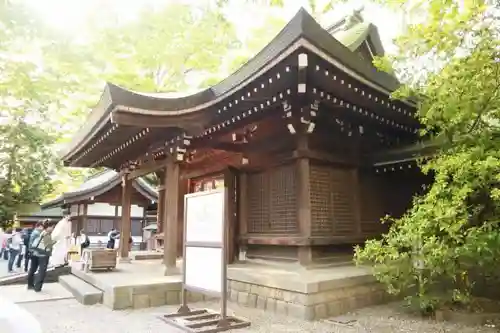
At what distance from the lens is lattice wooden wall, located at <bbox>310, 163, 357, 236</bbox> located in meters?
7.04

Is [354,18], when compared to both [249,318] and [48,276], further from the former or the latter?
[48,276]

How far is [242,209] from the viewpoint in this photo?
323 inches

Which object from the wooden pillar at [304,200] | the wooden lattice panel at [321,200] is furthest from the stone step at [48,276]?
the wooden lattice panel at [321,200]

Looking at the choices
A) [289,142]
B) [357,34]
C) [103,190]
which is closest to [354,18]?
[357,34]

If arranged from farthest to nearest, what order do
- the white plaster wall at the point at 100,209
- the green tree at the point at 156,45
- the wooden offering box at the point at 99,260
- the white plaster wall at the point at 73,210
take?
the white plaster wall at the point at 73,210, the white plaster wall at the point at 100,209, the green tree at the point at 156,45, the wooden offering box at the point at 99,260

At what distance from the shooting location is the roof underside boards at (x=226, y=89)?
16.3 feet

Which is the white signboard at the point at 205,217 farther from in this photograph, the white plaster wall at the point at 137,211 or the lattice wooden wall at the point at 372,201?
the white plaster wall at the point at 137,211

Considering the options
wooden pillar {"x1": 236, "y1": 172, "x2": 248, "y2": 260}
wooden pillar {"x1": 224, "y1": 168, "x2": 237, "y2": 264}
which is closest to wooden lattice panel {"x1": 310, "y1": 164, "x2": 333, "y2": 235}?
wooden pillar {"x1": 236, "y1": 172, "x2": 248, "y2": 260}

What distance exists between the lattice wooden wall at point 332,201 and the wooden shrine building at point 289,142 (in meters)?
0.02

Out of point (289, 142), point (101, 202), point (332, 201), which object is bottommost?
point (332, 201)

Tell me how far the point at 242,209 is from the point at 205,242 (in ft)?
10.1

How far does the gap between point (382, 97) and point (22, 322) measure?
614 centimetres

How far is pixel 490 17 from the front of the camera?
4895 mm

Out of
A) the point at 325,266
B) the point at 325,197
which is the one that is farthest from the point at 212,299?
the point at 325,197
